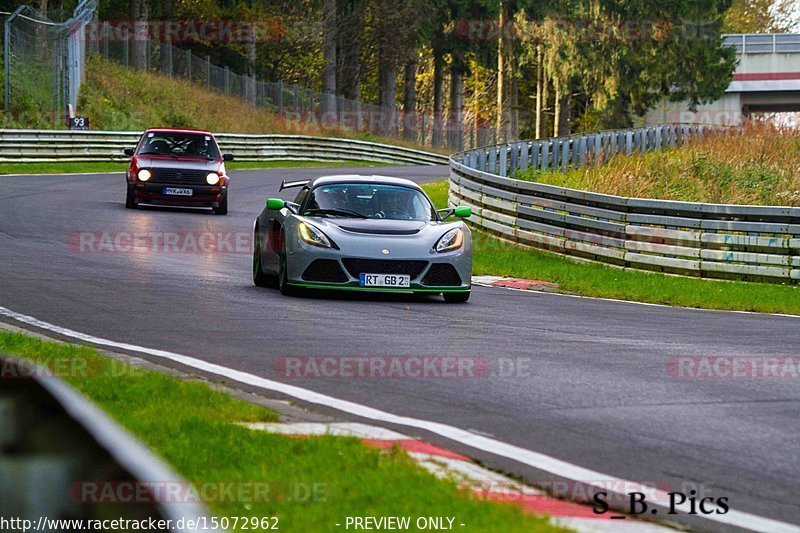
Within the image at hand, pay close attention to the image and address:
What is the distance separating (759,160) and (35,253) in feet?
57.1

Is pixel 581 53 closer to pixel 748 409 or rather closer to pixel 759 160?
pixel 759 160

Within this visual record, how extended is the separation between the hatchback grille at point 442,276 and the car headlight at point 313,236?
1.12 metres

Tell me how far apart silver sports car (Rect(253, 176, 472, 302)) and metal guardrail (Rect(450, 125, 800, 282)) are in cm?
518

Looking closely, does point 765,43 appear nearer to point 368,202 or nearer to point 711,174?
point 711,174

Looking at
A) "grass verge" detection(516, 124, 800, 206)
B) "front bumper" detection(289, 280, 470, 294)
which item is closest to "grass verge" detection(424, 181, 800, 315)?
"front bumper" detection(289, 280, 470, 294)

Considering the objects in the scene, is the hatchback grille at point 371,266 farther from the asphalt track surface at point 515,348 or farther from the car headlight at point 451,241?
the car headlight at point 451,241

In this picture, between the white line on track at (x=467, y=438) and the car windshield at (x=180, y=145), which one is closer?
the white line on track at (x=467, y=438)

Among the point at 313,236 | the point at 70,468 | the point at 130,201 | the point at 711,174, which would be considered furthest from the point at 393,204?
the point at 711,174

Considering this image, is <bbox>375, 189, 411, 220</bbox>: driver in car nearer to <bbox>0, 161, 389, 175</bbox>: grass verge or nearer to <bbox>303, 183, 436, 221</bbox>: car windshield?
<bbox>303, 183, 436, 221</bbox>: car windshield

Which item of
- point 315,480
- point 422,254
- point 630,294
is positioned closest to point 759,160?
point 630,294

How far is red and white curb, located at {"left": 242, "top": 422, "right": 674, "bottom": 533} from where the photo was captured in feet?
17.2

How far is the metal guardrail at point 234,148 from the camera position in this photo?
4078 cm

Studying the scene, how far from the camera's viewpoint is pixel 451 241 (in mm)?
15344

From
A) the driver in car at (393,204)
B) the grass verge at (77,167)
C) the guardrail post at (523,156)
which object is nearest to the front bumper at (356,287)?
the driver in car at (393,204)
